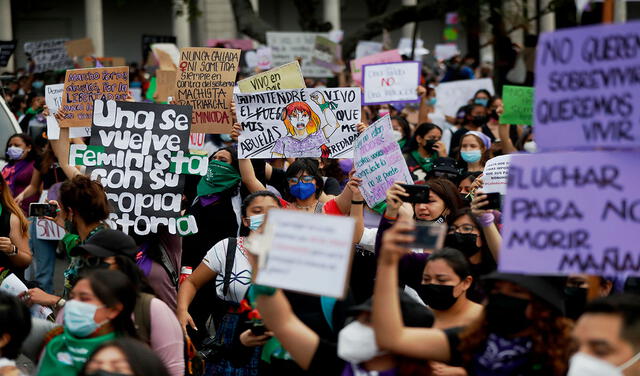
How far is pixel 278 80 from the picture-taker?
8.59 metres

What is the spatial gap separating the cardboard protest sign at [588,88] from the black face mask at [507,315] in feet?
1.92

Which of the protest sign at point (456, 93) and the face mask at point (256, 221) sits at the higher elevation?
the protest sign at point (456, 93)

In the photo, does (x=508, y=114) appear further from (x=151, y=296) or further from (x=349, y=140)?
(x=151, y=296)

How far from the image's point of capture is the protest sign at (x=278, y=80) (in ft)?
28.1

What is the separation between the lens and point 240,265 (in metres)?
5.98

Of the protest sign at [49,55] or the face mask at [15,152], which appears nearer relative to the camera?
the face mask at [15,152]

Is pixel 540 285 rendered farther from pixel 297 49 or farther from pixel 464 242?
pixel 297 49

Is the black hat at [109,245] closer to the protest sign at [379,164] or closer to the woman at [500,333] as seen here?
the woman at [500,333]

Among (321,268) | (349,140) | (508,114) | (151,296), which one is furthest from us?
(508,114)

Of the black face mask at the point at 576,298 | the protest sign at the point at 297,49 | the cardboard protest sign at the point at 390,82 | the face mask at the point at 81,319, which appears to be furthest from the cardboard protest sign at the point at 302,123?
the protest sign at the point at 297,49

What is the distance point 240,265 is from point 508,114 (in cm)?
484

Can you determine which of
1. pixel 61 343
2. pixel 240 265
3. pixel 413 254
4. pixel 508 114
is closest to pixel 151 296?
pixel 61 343

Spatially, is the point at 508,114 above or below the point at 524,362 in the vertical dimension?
above

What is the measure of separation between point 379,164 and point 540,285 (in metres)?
2.65
